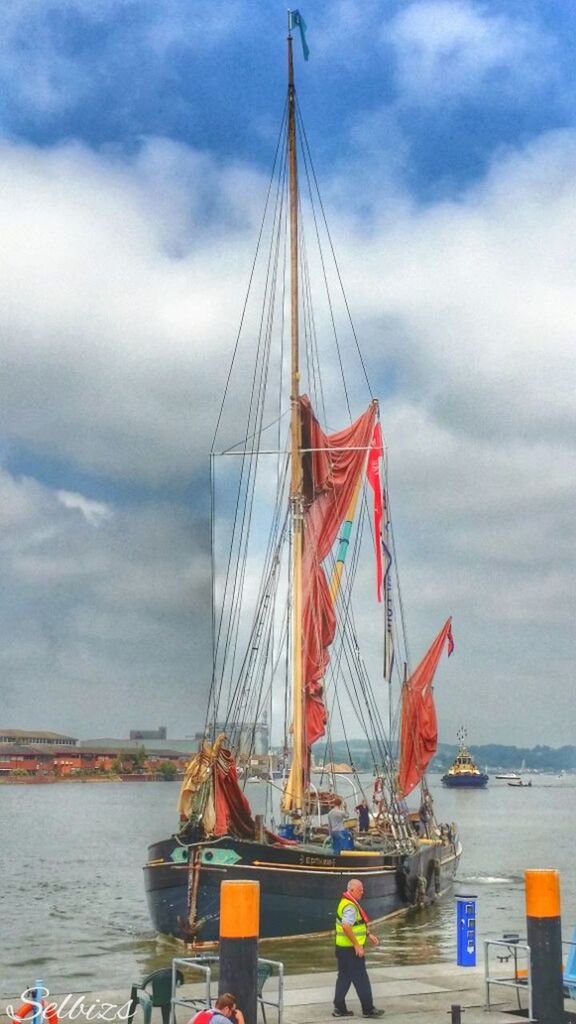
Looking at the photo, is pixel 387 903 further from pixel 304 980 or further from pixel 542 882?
pixel 542 882

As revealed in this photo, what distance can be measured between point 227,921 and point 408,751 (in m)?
30.2

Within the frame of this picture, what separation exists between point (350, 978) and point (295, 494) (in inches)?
928

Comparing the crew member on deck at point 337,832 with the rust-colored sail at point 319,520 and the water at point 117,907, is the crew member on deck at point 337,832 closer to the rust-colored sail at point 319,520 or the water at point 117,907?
the water at point 117,907

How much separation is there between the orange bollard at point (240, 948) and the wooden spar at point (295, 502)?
66.4ft

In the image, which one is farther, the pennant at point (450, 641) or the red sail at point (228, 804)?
the pennant at point (450, 641)

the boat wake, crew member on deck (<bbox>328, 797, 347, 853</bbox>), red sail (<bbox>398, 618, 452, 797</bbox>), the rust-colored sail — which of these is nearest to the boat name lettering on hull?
crew member on deck (<bbox>328, 797, 347, 853</bbox>)

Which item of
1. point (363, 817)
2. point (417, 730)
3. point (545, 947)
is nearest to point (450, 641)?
point (417, 730)

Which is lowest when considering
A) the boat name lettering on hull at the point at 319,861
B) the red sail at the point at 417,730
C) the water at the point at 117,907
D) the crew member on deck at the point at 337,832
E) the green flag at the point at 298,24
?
the water at the point at 117,907

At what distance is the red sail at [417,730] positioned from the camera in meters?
42.3

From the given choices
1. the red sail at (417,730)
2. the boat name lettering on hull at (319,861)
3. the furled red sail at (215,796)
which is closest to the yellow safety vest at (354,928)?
the furled red sail at (215,796)

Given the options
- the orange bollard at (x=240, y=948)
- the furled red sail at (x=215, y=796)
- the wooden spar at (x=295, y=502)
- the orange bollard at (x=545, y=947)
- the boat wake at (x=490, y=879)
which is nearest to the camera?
the orange bollard at (x=240, y=948)

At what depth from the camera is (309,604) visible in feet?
124

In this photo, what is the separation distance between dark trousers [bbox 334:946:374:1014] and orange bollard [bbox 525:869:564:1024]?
7.10 feet

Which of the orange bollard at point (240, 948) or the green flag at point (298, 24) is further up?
the green flag at point (298, 24)
